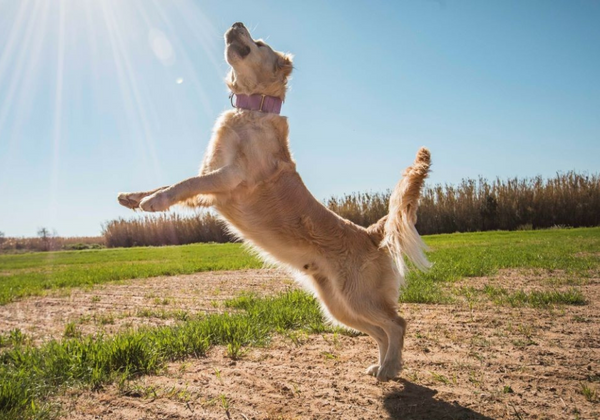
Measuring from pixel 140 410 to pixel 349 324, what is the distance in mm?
1913

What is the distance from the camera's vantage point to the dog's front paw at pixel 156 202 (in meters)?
3.49

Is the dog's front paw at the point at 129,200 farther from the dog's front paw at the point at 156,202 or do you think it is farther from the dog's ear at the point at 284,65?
the dog's ear at the point at 284,65

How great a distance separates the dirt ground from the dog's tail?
89 cm

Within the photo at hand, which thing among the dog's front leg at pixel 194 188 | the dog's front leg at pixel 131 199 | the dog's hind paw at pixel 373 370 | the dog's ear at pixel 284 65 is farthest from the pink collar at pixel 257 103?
the dog's hind paw at pixel 373 370

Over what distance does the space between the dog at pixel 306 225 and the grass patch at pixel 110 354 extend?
865 mm

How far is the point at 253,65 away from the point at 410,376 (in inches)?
122

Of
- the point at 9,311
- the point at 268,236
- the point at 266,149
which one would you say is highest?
the point at 266,149

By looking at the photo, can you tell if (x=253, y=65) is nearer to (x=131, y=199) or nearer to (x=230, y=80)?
(x=230, y=80)

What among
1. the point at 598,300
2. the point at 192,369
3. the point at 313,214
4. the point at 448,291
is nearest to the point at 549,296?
the point at 598,300

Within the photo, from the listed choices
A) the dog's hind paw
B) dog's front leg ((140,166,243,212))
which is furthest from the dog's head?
the dog's hind paw

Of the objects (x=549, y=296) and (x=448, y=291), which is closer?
(x=549, y=296)

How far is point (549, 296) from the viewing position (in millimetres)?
5723

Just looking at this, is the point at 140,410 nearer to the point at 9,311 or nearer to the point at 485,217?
the point at 9,311

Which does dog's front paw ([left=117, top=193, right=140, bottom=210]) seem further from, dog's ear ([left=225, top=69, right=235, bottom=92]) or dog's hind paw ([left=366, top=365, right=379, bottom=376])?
dog's hind paw ([left=366, top=365, right=379, bottom=376])
